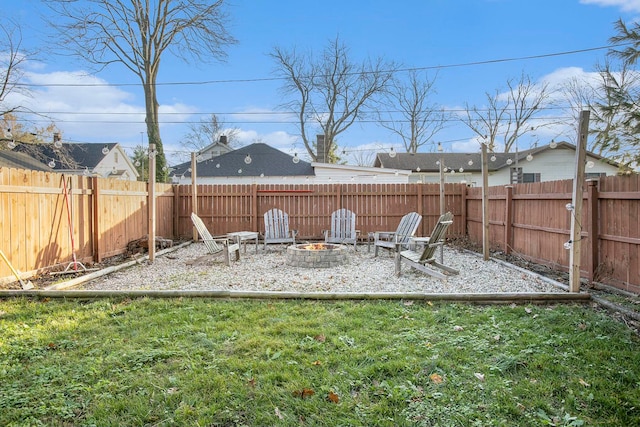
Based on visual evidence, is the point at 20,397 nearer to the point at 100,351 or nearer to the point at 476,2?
the point at 100,351

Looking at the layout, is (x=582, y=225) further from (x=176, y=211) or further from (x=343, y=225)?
(x=176, y=211)

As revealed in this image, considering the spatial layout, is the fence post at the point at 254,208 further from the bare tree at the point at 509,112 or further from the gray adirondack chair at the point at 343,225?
the bare tree at the point at 509,112

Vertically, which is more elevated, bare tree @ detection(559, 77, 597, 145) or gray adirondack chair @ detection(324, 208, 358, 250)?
bare tree @ detection(559, 77, 597, 145)

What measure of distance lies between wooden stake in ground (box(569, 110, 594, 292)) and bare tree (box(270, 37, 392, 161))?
1842 cm

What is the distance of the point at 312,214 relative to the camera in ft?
32.3

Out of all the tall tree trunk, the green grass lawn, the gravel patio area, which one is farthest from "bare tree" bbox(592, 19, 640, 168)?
the tall tree trunk

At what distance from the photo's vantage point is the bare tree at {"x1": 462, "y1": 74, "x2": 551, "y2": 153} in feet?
68.7

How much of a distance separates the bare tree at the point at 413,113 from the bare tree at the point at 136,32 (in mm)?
11222

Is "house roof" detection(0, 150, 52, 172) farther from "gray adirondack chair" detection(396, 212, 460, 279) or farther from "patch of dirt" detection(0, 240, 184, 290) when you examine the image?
"gray adirondack chair" detection(396, 212, 460, 279)

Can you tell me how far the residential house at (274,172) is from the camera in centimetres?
1549

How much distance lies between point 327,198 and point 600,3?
7.84 meters

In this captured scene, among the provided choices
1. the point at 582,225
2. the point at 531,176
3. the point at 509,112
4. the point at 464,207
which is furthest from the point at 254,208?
the point at 509,112

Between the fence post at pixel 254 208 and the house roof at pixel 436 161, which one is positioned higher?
the house roof at pixel 436 161

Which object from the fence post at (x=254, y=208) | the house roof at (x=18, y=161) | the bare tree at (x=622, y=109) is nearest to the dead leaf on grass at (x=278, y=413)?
the bare tree at (x=622, y=109)
